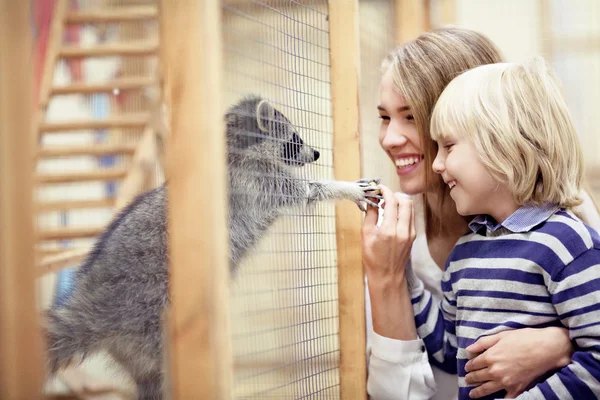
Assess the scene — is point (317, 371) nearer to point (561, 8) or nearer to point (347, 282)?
point (347, 282)

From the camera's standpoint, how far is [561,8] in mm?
3160

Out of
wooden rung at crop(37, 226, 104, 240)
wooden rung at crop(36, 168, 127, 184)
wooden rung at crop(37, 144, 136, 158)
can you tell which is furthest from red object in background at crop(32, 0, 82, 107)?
wooden rung at crop(37, 226, 104, 240)

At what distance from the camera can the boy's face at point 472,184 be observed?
1.19 metres

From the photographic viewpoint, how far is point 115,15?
279 centimetres

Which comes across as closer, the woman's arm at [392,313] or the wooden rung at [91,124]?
the woman's arm at [392,313]

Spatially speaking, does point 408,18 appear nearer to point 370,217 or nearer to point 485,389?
point 370,217

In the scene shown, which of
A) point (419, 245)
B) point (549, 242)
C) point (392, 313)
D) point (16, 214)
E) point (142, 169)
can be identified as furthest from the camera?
point (142, 169)

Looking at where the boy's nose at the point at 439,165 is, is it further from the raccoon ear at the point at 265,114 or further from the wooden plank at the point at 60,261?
the wooden plank at the point at 60,261

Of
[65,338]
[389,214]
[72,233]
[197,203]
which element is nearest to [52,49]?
Answer: [72,233]

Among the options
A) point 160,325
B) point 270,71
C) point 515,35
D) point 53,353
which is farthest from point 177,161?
point 515,35

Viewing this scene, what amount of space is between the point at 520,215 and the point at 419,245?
400 mm

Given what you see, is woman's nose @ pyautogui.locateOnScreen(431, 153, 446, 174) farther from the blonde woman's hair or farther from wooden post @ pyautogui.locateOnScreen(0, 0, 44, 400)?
wooden post @ pyautogui.locateOnScreen(0, 0, 44, 400)

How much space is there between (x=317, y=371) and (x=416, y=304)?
0.31 metres

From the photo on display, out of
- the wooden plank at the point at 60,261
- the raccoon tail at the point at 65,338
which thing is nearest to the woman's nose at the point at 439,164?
the raccoon tail at the point at 65,338
